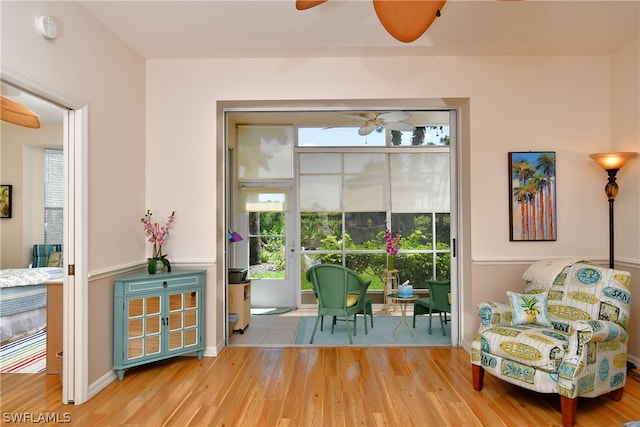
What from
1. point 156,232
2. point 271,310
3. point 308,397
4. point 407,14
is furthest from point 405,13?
point 271,310

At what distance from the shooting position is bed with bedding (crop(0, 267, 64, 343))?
4.04 m

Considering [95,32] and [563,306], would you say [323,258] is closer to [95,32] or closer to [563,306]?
[563,306]

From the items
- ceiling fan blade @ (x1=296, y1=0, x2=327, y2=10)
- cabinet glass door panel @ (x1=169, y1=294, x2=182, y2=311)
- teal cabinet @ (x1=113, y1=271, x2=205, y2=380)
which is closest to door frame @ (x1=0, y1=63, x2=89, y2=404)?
teal cabinet @ (x1=113, y1=271, x2=205, y2=380)

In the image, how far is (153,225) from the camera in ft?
12.3

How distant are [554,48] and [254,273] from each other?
4632 mm

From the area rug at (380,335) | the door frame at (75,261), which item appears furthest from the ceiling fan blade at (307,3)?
the area rug at (380,335)

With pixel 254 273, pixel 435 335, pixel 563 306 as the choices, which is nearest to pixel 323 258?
pixel 254 273

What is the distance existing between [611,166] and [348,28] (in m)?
2.44

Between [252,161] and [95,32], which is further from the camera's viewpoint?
[252,161]

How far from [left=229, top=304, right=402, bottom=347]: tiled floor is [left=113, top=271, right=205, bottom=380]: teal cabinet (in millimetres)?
732

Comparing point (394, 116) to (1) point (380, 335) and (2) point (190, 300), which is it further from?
(2) point (190, 300)

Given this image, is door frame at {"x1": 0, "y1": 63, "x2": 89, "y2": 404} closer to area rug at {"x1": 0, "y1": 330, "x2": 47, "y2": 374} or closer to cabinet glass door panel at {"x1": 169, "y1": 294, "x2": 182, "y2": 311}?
cabinet glass door panel at {"x1": 169, "y1": 294, "x2": 182, "y2": 311}

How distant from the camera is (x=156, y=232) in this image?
12.0ft

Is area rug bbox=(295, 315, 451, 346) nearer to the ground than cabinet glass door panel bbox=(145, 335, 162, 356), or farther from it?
nearer to the ground
